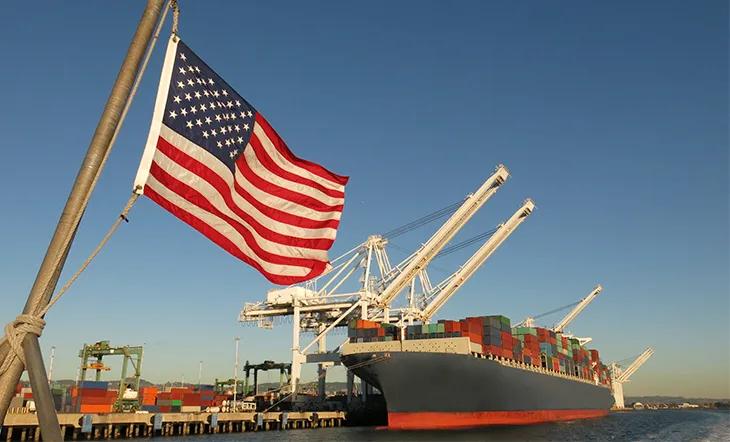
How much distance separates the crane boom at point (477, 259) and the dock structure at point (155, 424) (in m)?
17.4

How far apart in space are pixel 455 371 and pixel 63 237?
4373 cm

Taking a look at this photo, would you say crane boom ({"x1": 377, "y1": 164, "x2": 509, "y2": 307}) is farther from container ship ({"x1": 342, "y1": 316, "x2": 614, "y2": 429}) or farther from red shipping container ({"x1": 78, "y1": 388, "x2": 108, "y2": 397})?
red shipping container ({"x1": 78, "y1": 388, "x2": 108, "y2": 397})

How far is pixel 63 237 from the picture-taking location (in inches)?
212

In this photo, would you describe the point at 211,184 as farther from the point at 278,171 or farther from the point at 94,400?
the point at 94,400

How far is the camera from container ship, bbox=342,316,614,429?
154ft

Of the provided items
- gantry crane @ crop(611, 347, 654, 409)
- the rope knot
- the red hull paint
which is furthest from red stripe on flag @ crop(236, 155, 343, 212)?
gantry crane @ crop(611, 347, 654, 409)

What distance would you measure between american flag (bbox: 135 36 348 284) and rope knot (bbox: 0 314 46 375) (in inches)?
79.1

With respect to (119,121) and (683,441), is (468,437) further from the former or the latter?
(119,121)

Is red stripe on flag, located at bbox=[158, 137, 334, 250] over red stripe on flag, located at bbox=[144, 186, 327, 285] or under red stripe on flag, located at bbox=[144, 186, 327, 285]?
over

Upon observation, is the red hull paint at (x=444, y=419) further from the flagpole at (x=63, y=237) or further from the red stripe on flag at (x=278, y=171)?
the flagpole at (x=63, y=237)

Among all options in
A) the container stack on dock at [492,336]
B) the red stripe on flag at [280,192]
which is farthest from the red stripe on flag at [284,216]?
the container stack on dock at [492,336]

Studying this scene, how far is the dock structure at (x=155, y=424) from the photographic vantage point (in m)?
37.8

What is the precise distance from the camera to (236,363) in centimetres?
6881

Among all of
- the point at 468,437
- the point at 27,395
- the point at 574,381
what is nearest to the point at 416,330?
the point at 468,437
